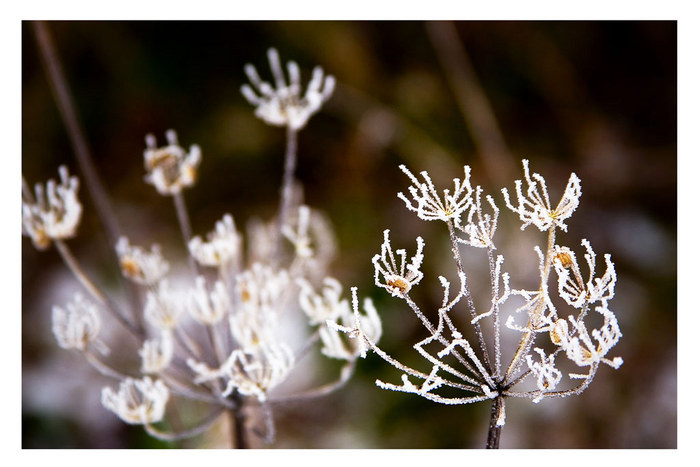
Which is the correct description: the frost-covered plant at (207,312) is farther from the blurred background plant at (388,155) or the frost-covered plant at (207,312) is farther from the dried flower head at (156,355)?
the blurred background plant at (388,155)

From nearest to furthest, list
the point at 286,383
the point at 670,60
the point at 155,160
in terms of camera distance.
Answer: the point at 155,160 → the point at 670,60 → the point at 286,383

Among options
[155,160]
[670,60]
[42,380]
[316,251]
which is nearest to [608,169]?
[670,60]

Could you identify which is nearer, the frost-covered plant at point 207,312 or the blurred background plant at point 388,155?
the frost-covered plant at point 207,312

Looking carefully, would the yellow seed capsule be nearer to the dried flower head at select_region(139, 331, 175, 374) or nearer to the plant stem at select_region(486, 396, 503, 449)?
the plant stem at select_region(486, 396, 503, 449)

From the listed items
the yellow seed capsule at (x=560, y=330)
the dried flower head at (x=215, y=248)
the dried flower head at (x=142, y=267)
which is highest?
the dried flower head at (x=215, y=248)

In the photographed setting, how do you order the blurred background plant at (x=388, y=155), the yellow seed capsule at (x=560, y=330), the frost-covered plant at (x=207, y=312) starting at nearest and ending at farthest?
the yellow seed capsule at (x=560, y=330)
the frost-covered plant at (x=207, y=312)
the blurred background plant at (x=388, y=155)

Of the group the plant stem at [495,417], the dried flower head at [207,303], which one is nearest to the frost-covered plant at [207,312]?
the dried flower head at [207,303]

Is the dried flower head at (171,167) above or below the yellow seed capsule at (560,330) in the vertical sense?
above
